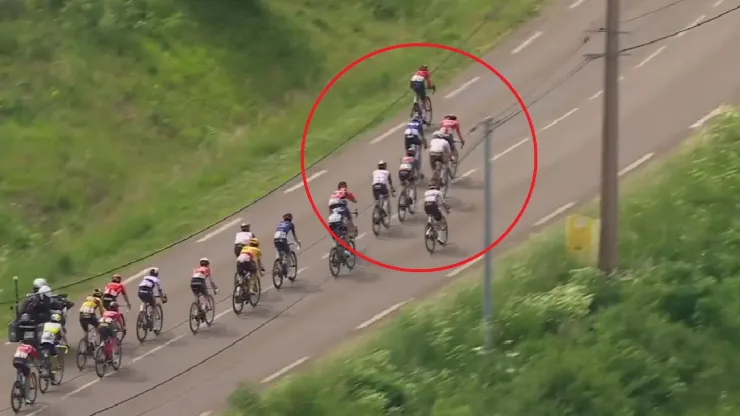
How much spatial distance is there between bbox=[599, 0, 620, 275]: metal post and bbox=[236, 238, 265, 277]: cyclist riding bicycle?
7041 mm

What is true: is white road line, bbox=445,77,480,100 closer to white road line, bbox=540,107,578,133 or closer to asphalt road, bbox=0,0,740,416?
asphalt road, bbox=0,0,740,416

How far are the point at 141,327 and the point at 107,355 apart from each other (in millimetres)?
1196

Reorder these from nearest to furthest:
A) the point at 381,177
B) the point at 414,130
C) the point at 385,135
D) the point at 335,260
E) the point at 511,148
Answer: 1. the point at 335,260
2. the point at 381,177
3. the point at 414,130
4. the point at 511,148
5. the point at 385,135

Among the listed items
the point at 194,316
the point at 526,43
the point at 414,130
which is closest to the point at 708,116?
the point at 526,43

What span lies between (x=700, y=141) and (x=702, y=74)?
15.2 feet

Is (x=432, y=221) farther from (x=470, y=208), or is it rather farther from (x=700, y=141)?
(x=700, y=141)

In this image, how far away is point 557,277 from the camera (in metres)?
23.5

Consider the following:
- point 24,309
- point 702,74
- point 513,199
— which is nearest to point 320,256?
point 513,199

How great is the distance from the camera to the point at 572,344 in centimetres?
2122

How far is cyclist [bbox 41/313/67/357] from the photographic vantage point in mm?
22812

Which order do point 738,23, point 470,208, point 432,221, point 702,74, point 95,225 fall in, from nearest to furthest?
point 432,221 → point 470,208 → point 95,225 → point 702,74 → point 738,23

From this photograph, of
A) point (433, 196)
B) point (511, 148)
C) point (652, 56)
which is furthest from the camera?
point (652, 56)

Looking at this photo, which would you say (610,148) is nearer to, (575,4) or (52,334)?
(52,334)

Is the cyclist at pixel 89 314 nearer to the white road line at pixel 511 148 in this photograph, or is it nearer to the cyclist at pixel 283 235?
the cyclist at pixel 283 235
